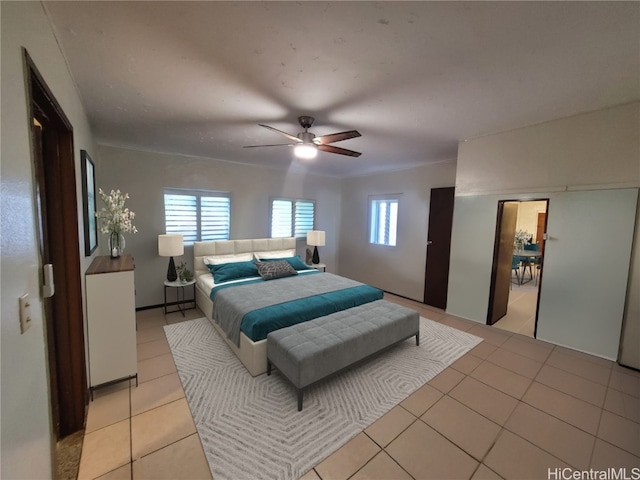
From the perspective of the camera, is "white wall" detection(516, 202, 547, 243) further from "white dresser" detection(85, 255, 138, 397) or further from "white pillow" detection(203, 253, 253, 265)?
"white dresser" detection(85, 255, 138, 397)

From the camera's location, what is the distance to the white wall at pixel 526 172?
259cm

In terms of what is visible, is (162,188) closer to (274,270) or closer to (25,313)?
(274,270)

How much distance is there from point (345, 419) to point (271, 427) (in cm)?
56

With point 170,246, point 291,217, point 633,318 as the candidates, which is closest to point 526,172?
point 633,318

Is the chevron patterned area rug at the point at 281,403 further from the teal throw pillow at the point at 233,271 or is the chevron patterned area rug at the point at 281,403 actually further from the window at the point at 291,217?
the window at the point at 291,217

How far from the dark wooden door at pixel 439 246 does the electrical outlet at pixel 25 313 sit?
4.63 meters

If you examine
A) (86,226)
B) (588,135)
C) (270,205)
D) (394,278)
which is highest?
(588,135)

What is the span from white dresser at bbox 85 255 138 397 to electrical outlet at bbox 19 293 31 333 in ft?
4.23

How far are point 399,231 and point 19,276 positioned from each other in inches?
198

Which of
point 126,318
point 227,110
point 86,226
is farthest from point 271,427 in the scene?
point 227,110

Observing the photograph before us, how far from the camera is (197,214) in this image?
4.57m

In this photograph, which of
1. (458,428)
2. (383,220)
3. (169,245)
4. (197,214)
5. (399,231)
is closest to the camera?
(458,428)

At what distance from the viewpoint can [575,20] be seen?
1.42 m

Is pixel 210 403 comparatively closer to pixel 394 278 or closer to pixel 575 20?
pixel 575 20
